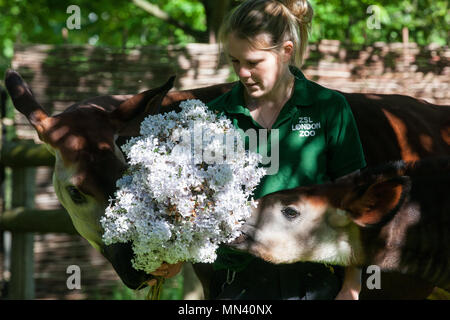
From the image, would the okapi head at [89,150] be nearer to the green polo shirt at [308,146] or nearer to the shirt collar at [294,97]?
the shirt collar at [294,97]

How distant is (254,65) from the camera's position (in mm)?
2516

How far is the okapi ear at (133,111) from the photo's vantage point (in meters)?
3.46

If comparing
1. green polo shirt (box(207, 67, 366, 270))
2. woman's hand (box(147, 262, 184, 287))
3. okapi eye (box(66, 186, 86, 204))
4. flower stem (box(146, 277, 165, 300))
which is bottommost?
flower stem (box(146, 277, 165, 300))

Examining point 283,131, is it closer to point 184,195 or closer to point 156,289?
point 184,195

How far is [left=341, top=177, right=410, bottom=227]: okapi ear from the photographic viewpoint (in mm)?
2289

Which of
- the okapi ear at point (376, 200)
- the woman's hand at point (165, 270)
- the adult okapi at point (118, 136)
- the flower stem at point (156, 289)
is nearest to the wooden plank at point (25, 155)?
the adult okapi at point (118, 136)

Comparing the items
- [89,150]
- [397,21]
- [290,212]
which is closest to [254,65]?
[290,212]

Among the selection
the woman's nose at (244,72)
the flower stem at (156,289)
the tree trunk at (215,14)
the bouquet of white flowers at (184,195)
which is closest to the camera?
the bouquet of white flowers at (184,195)

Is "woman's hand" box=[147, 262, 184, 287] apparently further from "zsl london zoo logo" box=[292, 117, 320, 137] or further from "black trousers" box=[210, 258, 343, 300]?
"zsl london zoo logo" box=[292, 117, 320, 137]

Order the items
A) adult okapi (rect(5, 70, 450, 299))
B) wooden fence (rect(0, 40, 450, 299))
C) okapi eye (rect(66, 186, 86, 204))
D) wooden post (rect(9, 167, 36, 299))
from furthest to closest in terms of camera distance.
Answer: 1. wooden post (rect(9, 167, 36, 299))
2. wooden fence (rect(0, 40, 450, 299))
3. okapi eye (rect(66, 186, 86, 204))
4. adult okapi (rect(5, 70, 450, 299))

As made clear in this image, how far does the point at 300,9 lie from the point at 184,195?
116 centimetres

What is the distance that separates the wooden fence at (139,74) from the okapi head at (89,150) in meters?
2.25

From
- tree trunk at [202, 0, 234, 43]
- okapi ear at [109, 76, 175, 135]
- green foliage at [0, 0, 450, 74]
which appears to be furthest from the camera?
green foliage at [0, 0, 450, 74]

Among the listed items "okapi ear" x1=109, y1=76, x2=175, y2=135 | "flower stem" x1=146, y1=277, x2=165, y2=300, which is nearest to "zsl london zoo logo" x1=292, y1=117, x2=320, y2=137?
"flower stem" x1=146, y1=277, x2=165, y2=300
